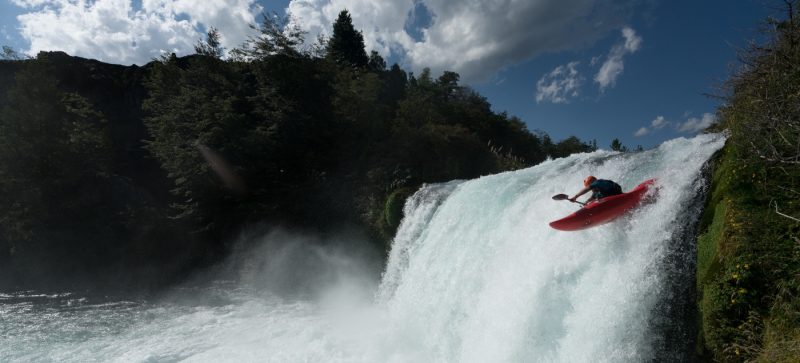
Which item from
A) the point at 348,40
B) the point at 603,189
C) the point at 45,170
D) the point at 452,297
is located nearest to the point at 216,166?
the point at 45,170

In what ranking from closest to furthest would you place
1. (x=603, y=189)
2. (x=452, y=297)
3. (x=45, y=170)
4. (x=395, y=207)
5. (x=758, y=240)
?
(x=758, y=240) < (x=603, y=189) < (x=452, y=297) < (x=395, y=207) < (x=45, y=170)

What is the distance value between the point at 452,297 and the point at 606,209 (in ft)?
10.2

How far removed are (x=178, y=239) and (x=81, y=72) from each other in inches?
925

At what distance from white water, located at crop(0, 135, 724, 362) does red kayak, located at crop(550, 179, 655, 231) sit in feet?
0.45

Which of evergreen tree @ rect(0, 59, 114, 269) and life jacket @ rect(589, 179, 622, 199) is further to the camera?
evergreen tree @ rect(0, 59, 114, 269)

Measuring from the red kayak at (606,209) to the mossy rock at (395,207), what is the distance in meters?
7.16

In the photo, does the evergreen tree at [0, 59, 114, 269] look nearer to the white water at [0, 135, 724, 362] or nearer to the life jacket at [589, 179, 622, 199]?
the white water at [0, 135, 724, 362]

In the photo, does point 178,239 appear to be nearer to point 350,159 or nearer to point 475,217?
point 350,159

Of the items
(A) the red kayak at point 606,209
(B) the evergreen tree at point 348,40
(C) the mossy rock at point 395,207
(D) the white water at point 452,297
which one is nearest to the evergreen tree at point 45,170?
(D) the white water at point 452,297

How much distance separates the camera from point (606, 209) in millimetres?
5465

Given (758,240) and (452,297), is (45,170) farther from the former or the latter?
(758,240)

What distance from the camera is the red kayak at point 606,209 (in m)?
5.45

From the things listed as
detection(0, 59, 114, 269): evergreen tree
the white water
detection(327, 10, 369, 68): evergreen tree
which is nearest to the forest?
detection(0, 59, 114, 269): evergreen tree

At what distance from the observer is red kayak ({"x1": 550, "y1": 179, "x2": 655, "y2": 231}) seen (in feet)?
17.9
